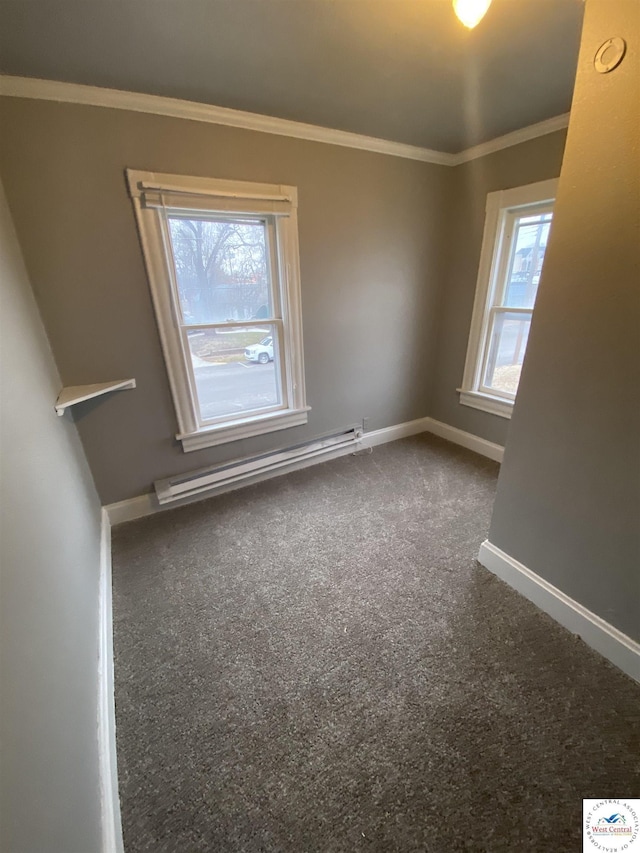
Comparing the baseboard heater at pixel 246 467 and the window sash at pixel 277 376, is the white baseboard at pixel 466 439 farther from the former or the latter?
the window sash at pixel 277 376

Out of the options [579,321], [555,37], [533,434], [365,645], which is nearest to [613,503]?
[533,434]

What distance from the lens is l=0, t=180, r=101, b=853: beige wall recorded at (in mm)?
624

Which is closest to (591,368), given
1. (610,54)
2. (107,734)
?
(610,54)

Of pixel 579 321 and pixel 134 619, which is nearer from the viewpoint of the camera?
pixel 579 321

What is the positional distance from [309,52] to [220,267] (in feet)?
3.46

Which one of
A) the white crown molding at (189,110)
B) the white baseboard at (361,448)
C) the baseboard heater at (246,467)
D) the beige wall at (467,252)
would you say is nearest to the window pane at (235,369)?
the baseboard heater at (246,467)

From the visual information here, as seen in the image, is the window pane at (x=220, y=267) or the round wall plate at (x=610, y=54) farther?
the window pane at (x=220, y=267)

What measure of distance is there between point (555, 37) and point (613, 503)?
Answer: 181 centimetres

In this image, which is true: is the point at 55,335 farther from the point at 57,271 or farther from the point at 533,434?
the point at 533,434

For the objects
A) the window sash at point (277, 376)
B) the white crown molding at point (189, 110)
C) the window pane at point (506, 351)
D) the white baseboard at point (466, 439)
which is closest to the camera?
the white crown molding at point (189, 110)

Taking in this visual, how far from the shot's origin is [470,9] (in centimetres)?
89

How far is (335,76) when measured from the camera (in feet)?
5.19

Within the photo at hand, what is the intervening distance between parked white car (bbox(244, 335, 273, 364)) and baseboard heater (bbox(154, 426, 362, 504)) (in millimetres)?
693

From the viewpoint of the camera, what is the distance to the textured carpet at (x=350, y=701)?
0.98m
